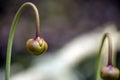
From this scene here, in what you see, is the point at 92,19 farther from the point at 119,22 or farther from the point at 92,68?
the point at 92,68

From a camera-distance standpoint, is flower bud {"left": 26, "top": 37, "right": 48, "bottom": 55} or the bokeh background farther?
the bokeh background

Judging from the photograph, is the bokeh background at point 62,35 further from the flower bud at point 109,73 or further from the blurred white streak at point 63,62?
the flower bud at point 109,73

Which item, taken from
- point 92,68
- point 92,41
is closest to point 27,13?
point 92,41

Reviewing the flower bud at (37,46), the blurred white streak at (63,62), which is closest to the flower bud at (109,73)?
the flower bud at (37,46)

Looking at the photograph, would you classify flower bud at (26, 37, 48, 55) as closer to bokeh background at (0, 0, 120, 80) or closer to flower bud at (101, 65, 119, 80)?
flower bud at (101, 65, 119, 80)

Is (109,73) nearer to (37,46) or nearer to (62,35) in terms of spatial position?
(37,46)

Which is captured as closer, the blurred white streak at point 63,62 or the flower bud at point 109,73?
the flower bud at point 109,73

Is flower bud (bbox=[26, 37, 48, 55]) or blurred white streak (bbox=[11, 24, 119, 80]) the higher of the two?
blurred white streak (bbox=[11, 24, 119, 80])

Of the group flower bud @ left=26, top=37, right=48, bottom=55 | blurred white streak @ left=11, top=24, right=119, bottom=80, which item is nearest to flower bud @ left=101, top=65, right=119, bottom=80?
flower bud @ left=26, top=37, right=48, bottom=55
